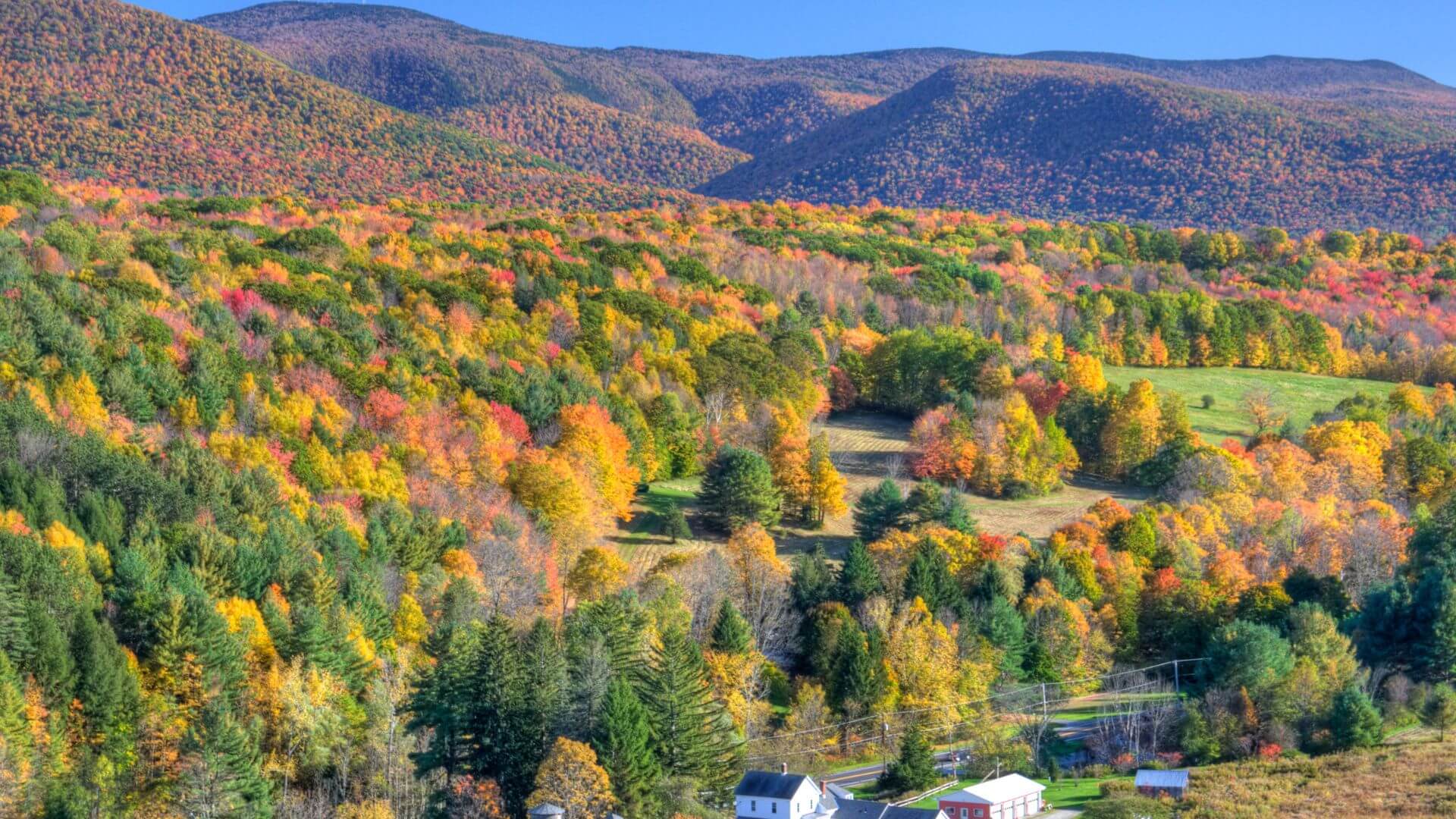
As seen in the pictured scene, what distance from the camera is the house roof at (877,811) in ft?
160

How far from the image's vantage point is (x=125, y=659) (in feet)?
184

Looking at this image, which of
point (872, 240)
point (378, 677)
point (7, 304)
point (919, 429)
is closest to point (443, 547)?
point (378, 677)

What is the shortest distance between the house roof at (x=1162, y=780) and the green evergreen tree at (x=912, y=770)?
624 cm

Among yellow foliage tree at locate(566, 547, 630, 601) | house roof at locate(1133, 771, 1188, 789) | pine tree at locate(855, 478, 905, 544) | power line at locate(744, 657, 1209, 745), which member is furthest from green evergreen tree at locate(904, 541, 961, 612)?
house roof at locate(1133, 771, 1188, 789)

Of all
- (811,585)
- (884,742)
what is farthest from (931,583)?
(884,742)

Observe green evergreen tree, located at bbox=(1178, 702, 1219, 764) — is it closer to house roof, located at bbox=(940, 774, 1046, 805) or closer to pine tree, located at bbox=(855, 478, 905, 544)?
house roof, located at bbox=(940, 774, 1046, 805)

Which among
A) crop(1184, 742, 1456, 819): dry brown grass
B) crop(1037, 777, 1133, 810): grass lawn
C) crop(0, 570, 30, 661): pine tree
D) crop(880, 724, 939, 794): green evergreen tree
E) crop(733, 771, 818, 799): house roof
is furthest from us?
crop(880, 724, 939, 794): green evergreen tree

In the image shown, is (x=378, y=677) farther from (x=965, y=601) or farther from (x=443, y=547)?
(x=965, y=601)

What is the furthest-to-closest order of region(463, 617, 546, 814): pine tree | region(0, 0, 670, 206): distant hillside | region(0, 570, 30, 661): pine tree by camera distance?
region(0, 0, 670, 206): distant hillside → region(0, 570, 30, 661): pine tree → region(463, 617, 546, 814): pine tree

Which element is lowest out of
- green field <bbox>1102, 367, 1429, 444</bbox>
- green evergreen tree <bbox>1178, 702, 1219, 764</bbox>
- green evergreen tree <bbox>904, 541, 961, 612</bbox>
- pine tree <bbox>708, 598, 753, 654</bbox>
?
green evergreen tree <bbox>1178, 702, 1219, 764</bbox>

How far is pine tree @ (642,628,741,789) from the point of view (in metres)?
53.8

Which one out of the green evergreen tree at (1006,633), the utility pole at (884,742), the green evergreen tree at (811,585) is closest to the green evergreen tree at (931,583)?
the green evergreen tree at (1006,633)

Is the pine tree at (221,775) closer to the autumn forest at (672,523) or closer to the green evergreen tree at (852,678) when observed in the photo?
the autumn forest at (672,523)

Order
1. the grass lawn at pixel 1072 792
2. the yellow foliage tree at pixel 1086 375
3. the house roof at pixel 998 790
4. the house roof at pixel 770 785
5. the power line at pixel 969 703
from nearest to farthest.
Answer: the house roof at pixel 770 785 → the house roof at pixel 998 790 → the grass lawn at pixel 1072 792 → the power line at pixel 969 703 → the yellow foliage tree at pixel 1086 375
